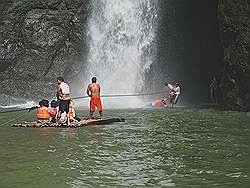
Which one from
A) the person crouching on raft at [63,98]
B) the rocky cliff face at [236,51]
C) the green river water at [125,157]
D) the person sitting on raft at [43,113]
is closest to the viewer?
the green river water at [125,157]

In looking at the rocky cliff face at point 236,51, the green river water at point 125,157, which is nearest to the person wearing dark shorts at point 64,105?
the green river water at point 125,157

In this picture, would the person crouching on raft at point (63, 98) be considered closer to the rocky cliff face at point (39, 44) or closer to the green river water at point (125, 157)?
the green river water at point (125, 157)

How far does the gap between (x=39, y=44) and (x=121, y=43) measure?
5.77 meters

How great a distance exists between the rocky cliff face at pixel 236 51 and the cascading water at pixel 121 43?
8.61 metres

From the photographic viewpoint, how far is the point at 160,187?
230 inches

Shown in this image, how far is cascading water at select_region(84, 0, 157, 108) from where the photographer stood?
28.5m

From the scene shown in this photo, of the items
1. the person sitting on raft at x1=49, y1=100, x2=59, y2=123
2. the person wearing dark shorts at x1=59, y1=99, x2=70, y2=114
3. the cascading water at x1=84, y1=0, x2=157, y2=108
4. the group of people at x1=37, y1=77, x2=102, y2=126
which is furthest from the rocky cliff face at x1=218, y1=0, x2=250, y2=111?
the person wearing dark shorts at x1=59, y1=99, x2=70, y2=114

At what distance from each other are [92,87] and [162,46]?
14096mm

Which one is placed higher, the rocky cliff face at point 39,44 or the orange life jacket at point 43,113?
the rocky cliff face at point 39,44

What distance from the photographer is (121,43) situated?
28953 millimetres

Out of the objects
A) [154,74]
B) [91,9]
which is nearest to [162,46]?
[154,74]

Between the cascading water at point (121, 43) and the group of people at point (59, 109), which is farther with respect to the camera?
the cascading water at point (121, 43)

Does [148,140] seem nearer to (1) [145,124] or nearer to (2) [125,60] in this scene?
(1) [145,124]

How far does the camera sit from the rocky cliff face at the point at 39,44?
29.3 metres
